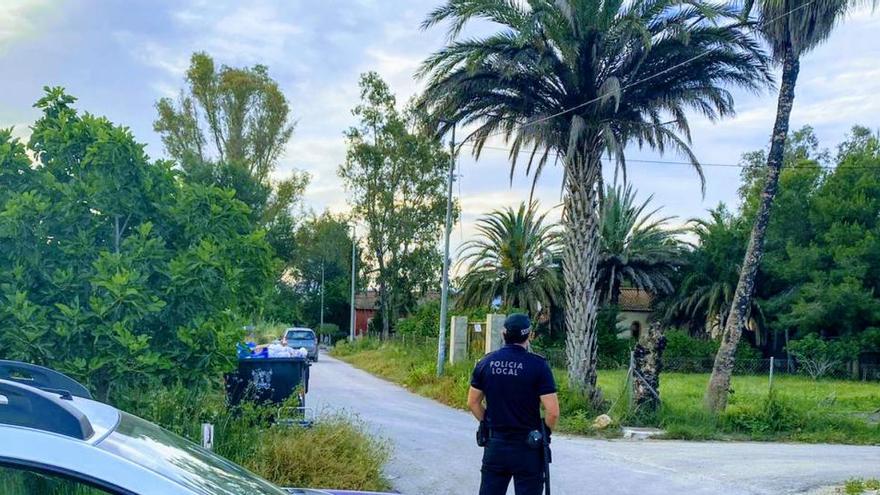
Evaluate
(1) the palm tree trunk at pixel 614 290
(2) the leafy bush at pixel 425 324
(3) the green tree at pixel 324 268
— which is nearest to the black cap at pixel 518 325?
(2) the leafy bush at pixel 425 324

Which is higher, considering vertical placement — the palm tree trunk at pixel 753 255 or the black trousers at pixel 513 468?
the palm tree trunk at pixel 753 255

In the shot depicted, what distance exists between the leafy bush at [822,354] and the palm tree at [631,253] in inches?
301

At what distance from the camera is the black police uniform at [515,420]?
617 centimetres

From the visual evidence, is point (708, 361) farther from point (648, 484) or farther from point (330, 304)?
point (330, 304)

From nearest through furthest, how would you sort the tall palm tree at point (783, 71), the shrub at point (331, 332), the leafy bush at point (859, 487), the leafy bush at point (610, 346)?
1. the leafy bush at point (859, 487)
2. the tall palm tree at point (783, 71)
3. the leafy bush at point (610, 346)
4. the shrub at point (331, 332)

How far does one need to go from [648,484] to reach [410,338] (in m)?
23.6

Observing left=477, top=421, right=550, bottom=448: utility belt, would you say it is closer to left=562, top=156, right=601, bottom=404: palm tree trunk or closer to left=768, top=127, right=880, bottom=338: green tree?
left=562, top=156, right=601, bottom=404: palm tree trunk

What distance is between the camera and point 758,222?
1772 cm

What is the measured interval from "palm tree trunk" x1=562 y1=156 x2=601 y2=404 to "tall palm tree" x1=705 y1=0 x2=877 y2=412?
2547 mm

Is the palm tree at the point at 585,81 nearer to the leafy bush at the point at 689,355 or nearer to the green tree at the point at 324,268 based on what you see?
the leafy bush at the point at 689,355

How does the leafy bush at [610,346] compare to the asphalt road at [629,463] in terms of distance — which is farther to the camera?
the leafy bush at [610,346]

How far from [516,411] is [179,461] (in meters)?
3.95

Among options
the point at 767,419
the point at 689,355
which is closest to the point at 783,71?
the point at 767,419

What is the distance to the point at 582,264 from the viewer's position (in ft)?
60.1
